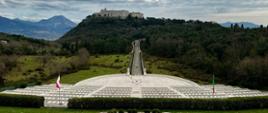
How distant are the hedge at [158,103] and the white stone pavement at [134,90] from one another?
8.95 m

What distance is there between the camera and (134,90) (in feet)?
230

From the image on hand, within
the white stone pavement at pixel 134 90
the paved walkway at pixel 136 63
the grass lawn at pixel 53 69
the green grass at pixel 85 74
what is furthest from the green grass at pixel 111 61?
the white stone pavement at pixel 134 90

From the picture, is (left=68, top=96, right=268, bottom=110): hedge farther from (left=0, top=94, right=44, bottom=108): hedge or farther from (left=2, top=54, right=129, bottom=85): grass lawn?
(left=2, top=54, right=129, bottom=85): grass lawn

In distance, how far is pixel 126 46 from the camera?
453 ft

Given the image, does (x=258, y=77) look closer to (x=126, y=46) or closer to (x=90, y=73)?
(x=90, y=73)

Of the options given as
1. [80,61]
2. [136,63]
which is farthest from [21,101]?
[136,63]

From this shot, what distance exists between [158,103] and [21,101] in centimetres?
1694

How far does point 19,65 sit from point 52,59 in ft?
35.5

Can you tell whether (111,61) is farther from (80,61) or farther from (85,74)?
(85,74)

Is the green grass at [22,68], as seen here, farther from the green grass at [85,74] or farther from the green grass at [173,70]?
the green grass at [173,70]

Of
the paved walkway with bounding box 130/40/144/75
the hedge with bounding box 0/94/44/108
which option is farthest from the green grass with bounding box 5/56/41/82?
the hedge with bounding box 0/94/44/108

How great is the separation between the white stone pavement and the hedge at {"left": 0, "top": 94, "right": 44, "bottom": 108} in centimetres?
675

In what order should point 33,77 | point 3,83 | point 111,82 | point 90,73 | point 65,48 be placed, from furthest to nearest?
point 65,48
point 90,73
point 33,77
point 3,83
point 111,82

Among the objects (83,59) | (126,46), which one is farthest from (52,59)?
(126,46)
